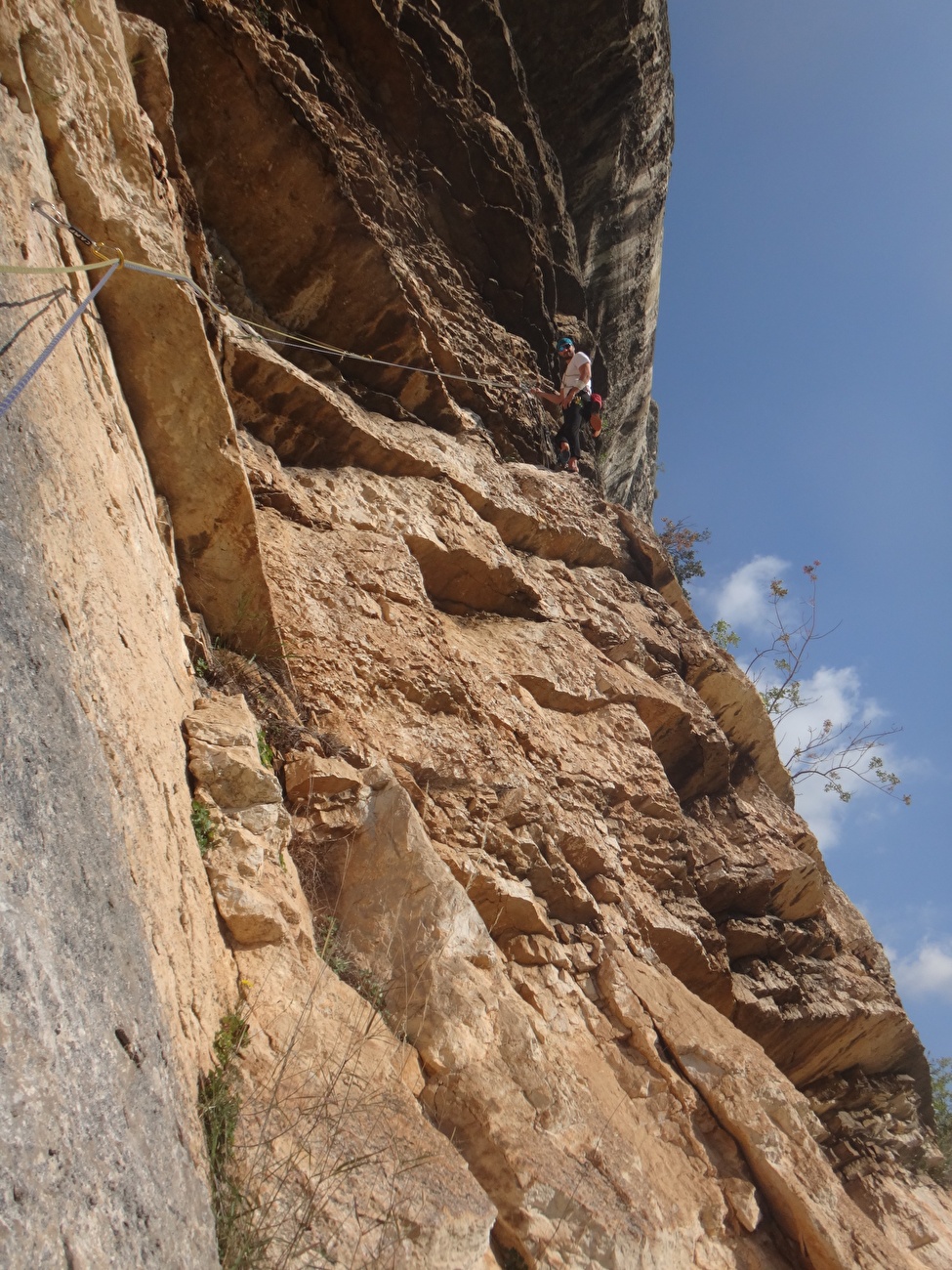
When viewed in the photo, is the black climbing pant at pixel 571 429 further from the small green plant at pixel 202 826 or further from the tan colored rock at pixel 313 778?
the small green plant at pixel 202 826

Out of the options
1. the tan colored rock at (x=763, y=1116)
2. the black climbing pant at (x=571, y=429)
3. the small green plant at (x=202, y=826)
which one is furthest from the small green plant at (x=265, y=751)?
the black climbing pant at (x=571, y=429)

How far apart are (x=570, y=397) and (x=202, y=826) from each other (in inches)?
305

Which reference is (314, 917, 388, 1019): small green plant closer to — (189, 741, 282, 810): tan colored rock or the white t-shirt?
(189, 741, 282, 810): tan colored rock

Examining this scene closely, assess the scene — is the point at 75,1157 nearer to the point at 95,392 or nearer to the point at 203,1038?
the point at 203,1038

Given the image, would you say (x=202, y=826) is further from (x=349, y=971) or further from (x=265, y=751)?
(x=349, y=971)

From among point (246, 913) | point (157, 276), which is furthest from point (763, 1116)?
point (157, 276)

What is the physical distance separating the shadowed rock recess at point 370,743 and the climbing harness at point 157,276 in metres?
0.06

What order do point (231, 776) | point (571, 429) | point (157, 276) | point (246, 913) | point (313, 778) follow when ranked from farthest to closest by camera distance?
point (571, 429)
point (313, 778)
point (157, 276)
point (231, 776)
point (246, 913)

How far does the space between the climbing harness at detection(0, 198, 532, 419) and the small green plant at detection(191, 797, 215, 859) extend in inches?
71.4

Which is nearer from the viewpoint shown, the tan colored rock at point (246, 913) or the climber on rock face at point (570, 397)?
the tan colored rock at point (246, 913)

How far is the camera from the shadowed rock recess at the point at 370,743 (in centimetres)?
239

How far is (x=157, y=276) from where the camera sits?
14.0 feet

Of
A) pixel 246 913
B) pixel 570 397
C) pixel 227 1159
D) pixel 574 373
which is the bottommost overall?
pixel 227 1159

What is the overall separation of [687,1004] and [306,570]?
3.70 m
